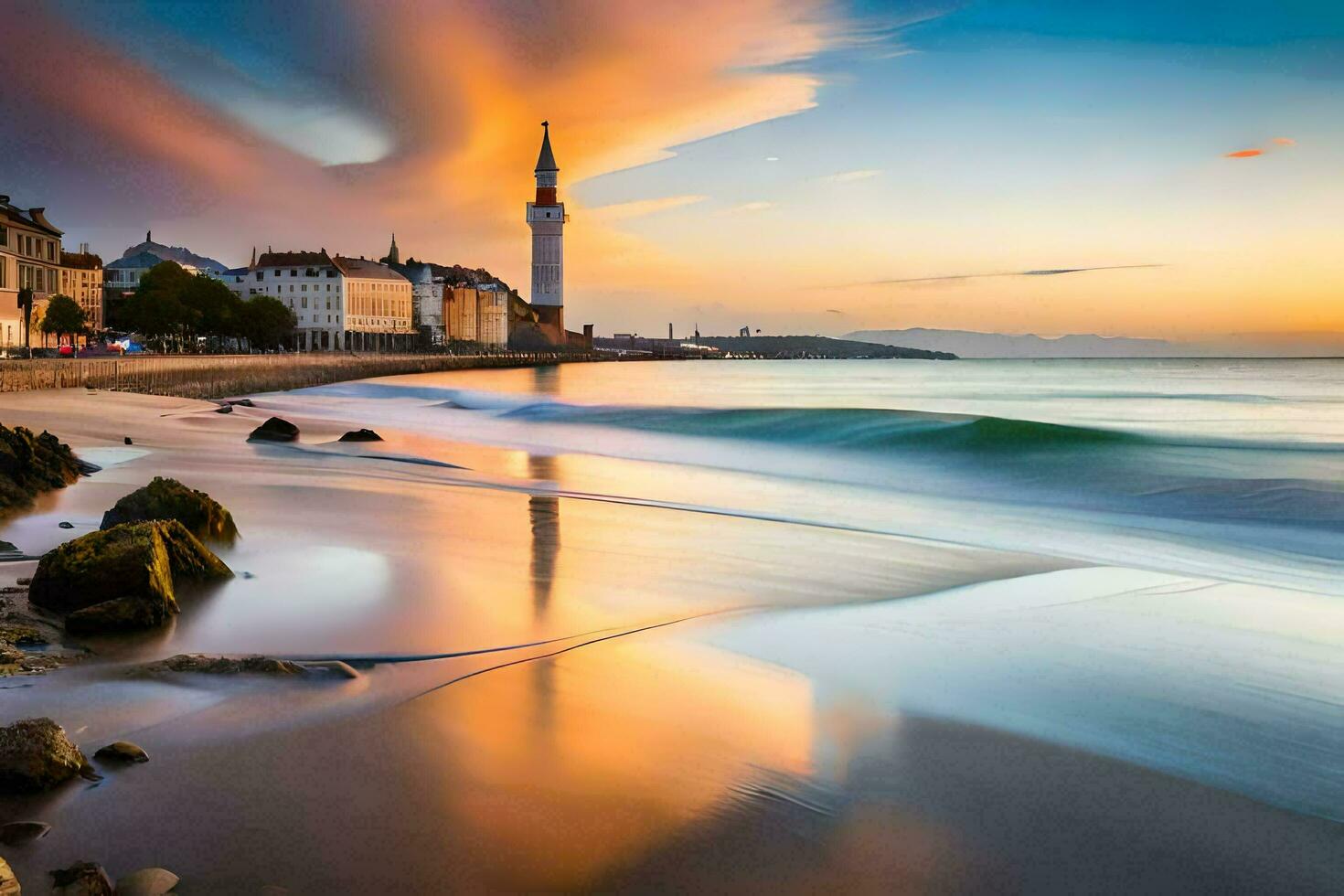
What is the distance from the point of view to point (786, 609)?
18.9ft

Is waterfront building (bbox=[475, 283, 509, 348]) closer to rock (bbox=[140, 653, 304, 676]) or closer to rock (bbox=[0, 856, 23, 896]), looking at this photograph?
rock (bbox=[140, 653, 304, 676])

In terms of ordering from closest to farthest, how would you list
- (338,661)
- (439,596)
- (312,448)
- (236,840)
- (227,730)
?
(236,840) < (227,730) < (338,661) < (439,596) < (312,448)

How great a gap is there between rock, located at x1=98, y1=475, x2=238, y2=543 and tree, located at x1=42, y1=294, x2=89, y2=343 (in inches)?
2377

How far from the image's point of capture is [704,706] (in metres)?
3.91

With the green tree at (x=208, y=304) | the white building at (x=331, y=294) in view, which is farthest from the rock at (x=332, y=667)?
the white building at (x=331, y=294)

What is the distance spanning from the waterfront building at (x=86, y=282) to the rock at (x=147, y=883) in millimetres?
95744

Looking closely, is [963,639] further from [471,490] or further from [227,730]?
[471,490]

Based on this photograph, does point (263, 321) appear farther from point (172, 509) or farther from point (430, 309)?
point (172, 509)

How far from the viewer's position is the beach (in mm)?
2691

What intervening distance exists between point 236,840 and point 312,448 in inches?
522

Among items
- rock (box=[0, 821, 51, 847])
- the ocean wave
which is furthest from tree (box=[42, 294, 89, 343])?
rock (box=[0, 821, 51, 847])

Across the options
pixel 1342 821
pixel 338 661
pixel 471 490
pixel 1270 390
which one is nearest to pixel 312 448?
pixel 471 490

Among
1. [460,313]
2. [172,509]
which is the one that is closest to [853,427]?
[172,509]

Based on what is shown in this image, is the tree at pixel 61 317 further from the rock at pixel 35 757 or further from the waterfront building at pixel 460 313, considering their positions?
the waterfront building at pixel 460 313
